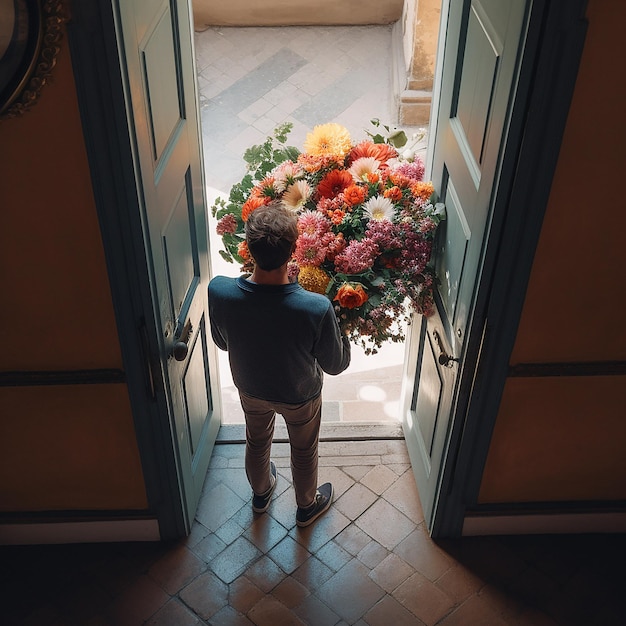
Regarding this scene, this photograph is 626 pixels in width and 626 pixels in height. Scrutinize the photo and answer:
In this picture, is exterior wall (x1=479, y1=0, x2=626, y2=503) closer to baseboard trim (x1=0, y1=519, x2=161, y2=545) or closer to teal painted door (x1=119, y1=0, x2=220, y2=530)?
teal painted door (x1=119, y1=0, x2=220, y2=530)

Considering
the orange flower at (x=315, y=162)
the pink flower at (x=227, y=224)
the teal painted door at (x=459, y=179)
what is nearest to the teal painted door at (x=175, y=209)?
the pink flower at (x=227, y=224)

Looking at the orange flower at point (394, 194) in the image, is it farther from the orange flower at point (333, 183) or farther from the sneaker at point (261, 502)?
the sneaker at point (261, 502)

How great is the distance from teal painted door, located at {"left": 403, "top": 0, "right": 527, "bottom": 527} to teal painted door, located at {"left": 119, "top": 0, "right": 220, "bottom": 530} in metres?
1.05

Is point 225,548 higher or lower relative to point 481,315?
lower

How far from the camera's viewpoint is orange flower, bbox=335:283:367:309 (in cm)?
286

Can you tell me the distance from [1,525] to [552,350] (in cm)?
251

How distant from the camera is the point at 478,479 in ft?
10.8

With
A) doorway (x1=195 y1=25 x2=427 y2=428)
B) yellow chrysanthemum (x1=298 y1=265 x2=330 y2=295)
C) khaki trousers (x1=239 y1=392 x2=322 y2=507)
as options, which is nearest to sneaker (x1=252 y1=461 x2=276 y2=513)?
khaki trousers (x1=239 y1=392 x2=322 y2=507)

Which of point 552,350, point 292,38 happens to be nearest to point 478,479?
point 552,350

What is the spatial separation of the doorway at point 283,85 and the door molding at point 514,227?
3037 mm

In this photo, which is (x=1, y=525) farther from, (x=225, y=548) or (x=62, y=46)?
(x=62, y=46)

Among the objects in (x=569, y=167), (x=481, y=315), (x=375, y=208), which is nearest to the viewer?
(x=569, y=167)

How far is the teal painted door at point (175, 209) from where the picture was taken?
2.40m

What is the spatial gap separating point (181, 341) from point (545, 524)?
6.23ft
